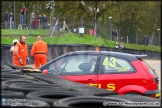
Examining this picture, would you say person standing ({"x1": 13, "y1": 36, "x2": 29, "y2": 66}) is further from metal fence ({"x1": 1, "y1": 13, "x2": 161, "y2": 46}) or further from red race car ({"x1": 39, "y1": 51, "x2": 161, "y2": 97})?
metal fence ({"x1": 1, "y1": 13, "x2": 161, "y2": 46})

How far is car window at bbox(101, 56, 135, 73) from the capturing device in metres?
7.69

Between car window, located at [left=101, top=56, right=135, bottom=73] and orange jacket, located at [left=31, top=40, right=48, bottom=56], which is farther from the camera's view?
orange jacket, located at [left=31, top=40, right=48, bottom=56]

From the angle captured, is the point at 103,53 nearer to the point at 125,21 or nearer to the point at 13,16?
the point at 13,16

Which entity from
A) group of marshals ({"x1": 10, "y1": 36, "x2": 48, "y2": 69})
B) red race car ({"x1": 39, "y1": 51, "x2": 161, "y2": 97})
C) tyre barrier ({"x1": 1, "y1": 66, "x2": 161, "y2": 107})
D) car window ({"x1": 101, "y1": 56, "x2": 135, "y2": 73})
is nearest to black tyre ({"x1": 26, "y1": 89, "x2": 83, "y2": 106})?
tyre barrier ({"x1": 1, "y1": 66, "x2": 161, "y2": 107})

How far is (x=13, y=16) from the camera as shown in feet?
107

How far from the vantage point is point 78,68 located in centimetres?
790

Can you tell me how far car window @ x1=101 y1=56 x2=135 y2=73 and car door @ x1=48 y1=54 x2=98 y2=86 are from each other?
0.24 m

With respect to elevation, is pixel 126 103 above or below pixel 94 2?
below

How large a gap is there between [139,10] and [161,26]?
10.4m

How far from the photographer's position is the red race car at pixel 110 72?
7.47 metres

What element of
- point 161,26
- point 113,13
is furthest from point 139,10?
point 161,26

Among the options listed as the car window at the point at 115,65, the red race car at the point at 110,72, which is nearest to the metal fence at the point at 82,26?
the red race car at the point at 110,72

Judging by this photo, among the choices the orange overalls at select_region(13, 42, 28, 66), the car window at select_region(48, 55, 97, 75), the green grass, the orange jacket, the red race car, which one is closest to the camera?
the red race car

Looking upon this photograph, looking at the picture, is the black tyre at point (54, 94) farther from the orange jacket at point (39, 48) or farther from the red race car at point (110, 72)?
the orange jacket at point (39, 48)
